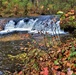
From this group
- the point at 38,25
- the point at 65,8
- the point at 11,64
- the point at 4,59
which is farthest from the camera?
the point at 65,8

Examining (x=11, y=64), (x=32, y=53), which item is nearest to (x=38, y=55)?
(x=32, y=53)

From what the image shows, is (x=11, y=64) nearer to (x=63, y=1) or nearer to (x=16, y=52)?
(x=16, y=52)

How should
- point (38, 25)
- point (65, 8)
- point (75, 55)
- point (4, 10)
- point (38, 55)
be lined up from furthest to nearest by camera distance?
point (4, 10)
point (65, 8)
point (38, 25)
point (38, 55)
point (75, 55)

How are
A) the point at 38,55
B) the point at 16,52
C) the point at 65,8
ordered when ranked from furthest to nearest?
the point at 65,8 < the point at 16,52 < the point at 38,55

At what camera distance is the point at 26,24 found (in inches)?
727

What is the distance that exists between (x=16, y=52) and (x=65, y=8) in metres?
12.1

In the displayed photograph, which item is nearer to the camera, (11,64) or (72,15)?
(11,64)

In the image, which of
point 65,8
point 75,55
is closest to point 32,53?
point 75,55

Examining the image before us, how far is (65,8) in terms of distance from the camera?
2202cm

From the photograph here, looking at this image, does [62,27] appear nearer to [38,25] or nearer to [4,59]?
[38,25]

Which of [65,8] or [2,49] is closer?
[2,49]

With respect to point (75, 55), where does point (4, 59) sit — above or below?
below

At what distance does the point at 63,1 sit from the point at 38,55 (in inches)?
685

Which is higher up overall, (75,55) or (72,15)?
(75,55)
